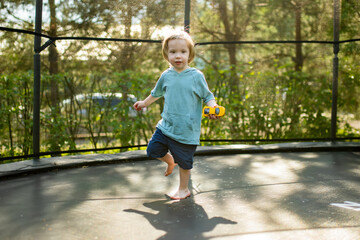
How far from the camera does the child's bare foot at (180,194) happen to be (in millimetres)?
2795

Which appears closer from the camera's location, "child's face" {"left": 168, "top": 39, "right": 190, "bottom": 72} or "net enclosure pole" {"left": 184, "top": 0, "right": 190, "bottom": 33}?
"child's face" {"left": 168, "top": 39, "right": 190, "bottom": 72}

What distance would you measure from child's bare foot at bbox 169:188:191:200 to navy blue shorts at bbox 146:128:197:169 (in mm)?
182

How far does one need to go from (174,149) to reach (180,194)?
33cm

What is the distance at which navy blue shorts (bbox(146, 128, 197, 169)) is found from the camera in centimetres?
282

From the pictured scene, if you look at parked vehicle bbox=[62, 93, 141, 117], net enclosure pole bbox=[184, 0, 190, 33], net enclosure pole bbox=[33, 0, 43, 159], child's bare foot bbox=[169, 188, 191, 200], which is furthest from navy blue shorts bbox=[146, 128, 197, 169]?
parked vehicle bbox=[62, 93, 141, 117]

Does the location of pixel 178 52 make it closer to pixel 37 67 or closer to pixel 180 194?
pixel 180 194

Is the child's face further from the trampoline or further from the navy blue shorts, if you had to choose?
the trampoline

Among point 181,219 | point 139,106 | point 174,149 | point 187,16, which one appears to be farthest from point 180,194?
point 187,16

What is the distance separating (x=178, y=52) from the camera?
2.79m

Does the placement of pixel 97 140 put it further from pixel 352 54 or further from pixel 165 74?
pixel 352 54

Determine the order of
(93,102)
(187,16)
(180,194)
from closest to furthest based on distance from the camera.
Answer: (180,194) < (187,16) < (93,102)

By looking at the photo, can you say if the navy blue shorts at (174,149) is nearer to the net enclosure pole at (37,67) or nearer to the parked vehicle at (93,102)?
the net enclosure pole at (37,67)

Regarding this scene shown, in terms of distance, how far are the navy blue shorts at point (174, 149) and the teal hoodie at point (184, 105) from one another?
5cm

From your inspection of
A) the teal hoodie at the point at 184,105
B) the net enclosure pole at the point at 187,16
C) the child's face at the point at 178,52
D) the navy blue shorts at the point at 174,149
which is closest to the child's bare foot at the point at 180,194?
the navy blue shorts at the point at 174,149
